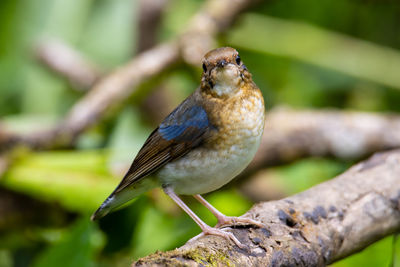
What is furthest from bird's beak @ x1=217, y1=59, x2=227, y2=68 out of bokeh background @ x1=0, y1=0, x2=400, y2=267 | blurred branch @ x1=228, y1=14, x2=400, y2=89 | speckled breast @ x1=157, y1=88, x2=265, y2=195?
blurred branch @ x1=228, y1=14, x2=400, y2=89

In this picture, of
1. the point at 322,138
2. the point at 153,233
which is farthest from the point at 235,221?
the point at 322,138

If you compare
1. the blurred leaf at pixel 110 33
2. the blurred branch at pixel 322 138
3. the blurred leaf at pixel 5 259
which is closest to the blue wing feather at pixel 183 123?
the blurred branch at pixel 322 138

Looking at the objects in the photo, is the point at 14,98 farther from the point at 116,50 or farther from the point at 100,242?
the point at 100,242

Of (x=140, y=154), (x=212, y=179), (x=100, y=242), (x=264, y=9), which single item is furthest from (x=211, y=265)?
(x=264, y=9)

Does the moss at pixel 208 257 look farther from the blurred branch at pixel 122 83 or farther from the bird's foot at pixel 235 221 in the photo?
the blurred branch at pixel 122 83

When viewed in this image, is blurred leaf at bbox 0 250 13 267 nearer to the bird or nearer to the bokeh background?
the bokeh background

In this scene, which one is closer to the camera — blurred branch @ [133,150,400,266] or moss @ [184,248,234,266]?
moss @ [184,248,234,266]
